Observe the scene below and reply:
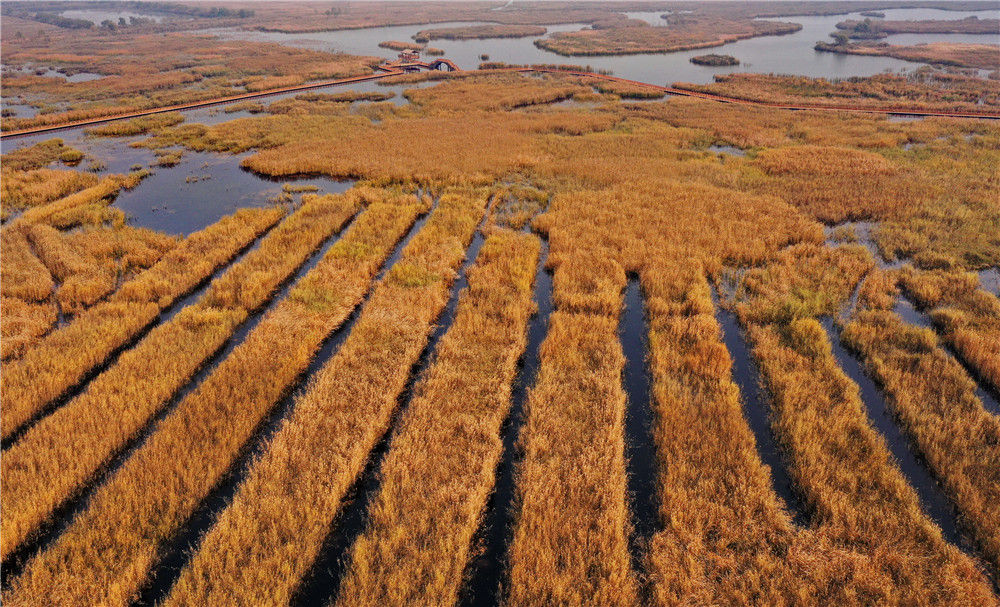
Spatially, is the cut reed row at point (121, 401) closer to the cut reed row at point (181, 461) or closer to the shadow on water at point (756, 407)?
the cut reed row at point (181, 461)

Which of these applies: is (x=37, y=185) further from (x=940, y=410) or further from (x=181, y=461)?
(x=940, y=410)

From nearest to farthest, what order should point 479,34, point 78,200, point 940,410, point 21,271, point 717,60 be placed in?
point 940,410 < point 21,271 < point 78,200 < point 717,60 < point 479,34

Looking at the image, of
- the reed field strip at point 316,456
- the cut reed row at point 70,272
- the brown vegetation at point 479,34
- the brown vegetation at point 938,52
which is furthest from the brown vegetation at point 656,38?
the reed field strip at point 316,456

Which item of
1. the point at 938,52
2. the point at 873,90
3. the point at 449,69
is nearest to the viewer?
the point at 873,90

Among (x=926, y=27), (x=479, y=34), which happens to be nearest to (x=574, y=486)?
(x=479, y=34)

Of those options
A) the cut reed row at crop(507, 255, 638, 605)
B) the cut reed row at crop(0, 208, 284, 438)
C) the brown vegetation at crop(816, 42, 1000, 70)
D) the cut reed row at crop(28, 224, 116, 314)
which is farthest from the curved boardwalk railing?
the cut reed row at crop(507, 255, 638, 605)

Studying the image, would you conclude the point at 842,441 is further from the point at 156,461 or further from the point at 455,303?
the point at 156,461

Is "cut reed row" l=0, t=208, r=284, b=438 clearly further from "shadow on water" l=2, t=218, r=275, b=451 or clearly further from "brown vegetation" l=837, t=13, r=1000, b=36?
"brown vegetation" l=837, t=13, r=1000, b=36
